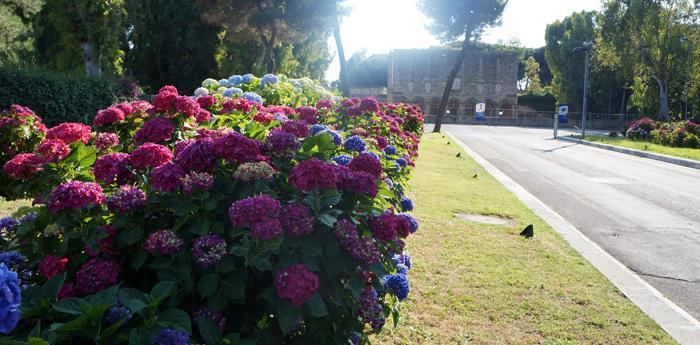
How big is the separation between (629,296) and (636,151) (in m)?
19.9

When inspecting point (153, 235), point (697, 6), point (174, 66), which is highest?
point (697, 6)

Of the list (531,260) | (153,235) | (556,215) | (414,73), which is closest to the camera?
(153,235)

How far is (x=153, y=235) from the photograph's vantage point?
2123 millimetres

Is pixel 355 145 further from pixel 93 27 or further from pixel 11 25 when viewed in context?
pixel 11 25

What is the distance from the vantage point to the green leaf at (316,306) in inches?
80.3

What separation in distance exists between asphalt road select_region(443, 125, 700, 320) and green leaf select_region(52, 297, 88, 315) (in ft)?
15.4

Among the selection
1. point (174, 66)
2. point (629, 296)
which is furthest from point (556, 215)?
point (174, 66)

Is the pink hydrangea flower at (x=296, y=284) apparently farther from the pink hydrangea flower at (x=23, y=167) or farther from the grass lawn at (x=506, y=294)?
the grass lawn at (x=506, y=294)

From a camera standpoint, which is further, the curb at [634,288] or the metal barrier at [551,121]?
the metal barrier at [551,121]

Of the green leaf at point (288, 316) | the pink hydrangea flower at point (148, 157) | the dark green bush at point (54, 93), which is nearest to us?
the green leaf at point (288, 316)

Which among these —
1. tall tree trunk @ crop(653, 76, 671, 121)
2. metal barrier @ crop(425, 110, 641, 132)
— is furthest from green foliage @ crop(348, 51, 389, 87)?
tall tree trunk @ crop(653, 76, 671, 121)

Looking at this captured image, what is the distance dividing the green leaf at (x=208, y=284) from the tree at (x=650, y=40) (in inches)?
1542

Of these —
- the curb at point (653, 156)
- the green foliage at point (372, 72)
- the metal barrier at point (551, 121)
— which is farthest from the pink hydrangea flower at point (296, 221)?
the green foliage at point (372, 72)

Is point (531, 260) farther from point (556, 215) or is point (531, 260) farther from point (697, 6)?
point (697, 6)
